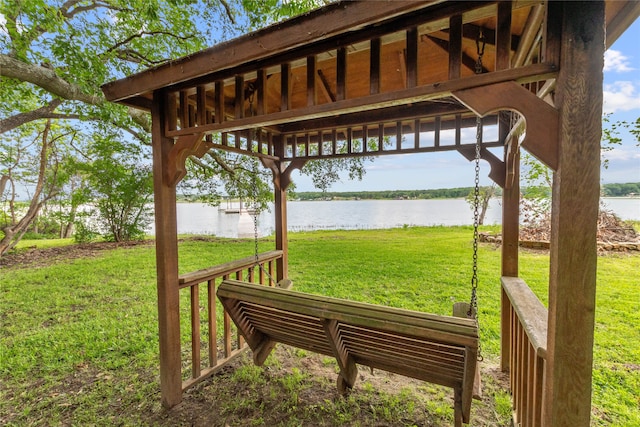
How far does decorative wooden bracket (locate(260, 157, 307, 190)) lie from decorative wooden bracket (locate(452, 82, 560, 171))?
241 centimetres

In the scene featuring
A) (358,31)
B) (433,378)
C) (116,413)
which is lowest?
(116,413)

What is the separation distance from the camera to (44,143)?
7180 millimetres

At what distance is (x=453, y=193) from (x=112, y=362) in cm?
1256

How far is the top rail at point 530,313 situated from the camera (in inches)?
51.4

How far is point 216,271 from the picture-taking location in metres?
2.63

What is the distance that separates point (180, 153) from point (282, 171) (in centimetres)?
148

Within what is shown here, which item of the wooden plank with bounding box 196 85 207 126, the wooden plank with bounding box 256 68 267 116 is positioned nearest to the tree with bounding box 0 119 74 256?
the wooden plank with bounding box 196 85 207 126

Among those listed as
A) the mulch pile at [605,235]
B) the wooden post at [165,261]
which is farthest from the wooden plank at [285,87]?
the mulch pile at [605,235]

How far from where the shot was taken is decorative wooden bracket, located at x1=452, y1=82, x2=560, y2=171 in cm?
106

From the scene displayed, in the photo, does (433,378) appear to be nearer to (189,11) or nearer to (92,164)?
(189,11)

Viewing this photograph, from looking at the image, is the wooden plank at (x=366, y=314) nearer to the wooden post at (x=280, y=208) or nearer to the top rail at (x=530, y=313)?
the top rail at (x=530, y=313)

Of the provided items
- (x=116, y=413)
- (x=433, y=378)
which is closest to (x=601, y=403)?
(x=433, y=378)

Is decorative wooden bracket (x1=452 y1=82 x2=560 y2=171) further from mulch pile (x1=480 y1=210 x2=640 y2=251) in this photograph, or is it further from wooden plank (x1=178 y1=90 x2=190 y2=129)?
mulch pile (x1=480 y1=210 x2=640 y2=251)

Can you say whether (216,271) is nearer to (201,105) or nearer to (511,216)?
(201,105)
